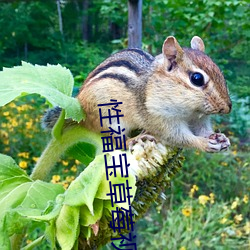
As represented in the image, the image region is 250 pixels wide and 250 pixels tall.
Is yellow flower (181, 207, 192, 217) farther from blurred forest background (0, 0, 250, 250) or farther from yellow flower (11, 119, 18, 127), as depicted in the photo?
yellow flower (11, 119, 18, 127)

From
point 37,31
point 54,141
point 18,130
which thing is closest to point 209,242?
point 18,130

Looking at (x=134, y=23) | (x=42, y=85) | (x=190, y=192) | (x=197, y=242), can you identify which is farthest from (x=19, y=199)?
(x=190, y=192)

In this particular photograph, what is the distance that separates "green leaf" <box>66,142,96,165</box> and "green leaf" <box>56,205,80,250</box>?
144 millimetres

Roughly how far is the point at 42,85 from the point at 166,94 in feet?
0.65

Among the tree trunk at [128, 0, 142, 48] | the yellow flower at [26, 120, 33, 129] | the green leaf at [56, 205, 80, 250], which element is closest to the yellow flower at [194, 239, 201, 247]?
the tree trunk at [128, 0, 142, 48]

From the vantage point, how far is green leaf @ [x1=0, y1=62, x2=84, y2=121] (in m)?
0.48

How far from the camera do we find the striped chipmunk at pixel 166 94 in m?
0.57

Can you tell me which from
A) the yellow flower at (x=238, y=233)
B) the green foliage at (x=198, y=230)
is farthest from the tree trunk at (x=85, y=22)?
the yellow flower at (x=238, y=233)

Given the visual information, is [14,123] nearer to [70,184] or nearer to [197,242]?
[197,242]

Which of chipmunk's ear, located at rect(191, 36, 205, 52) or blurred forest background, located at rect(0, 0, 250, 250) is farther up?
blurred forest background, located at rect(0, 0, 250, 250)

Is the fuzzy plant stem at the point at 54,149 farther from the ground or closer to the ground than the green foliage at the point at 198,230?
closer to the ground

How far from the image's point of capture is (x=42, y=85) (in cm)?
51

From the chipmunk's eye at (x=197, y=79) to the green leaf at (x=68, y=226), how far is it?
10.3 inches

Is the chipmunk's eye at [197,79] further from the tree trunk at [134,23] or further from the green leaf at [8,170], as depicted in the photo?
the tree trunk at [134,23]
